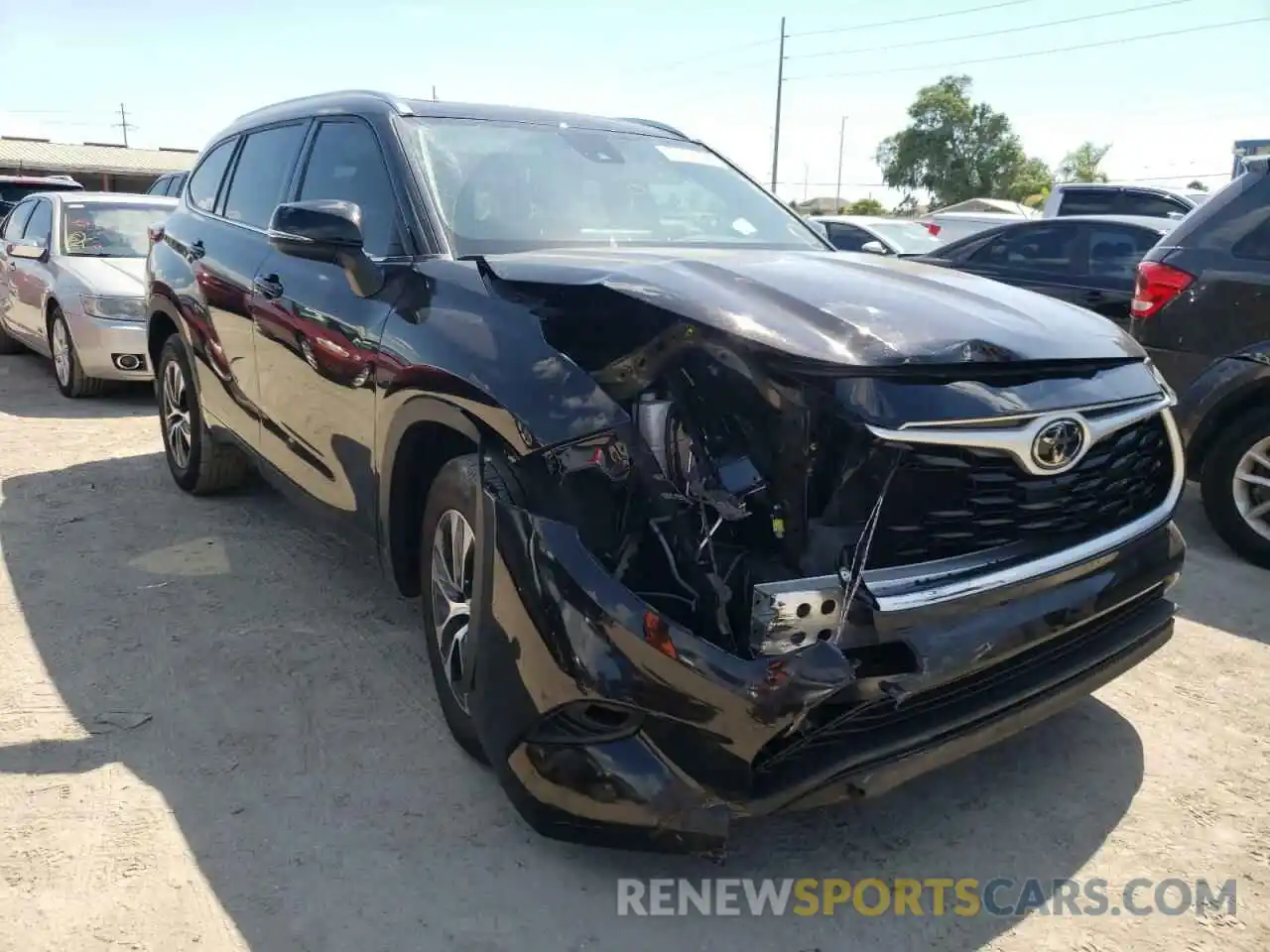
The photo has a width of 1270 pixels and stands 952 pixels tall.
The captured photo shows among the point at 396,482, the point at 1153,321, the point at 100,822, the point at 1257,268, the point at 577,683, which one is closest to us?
the point at 577,683

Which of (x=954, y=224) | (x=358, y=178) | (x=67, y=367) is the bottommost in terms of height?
(x=67, y=367)

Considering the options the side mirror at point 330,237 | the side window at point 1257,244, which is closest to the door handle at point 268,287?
the side mirror at point 330,237

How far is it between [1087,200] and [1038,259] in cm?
599

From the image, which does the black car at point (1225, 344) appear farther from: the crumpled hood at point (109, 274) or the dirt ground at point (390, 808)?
the crumpled hood at point (109, 274)

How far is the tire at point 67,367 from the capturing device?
8.27 metres

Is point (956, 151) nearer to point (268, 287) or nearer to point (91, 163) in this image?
point (91, 163)

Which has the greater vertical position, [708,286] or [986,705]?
[708,286]

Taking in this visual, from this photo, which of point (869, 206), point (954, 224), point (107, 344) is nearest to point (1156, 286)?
point (107, 344)

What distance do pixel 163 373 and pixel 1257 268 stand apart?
18.2 feet

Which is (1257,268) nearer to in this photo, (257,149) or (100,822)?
(257,149)

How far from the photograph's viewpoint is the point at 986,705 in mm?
2500

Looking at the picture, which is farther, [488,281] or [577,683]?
[488,281]

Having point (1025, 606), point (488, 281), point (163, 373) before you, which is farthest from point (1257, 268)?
point (163, 373)

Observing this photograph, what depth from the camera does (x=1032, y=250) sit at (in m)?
7.94
